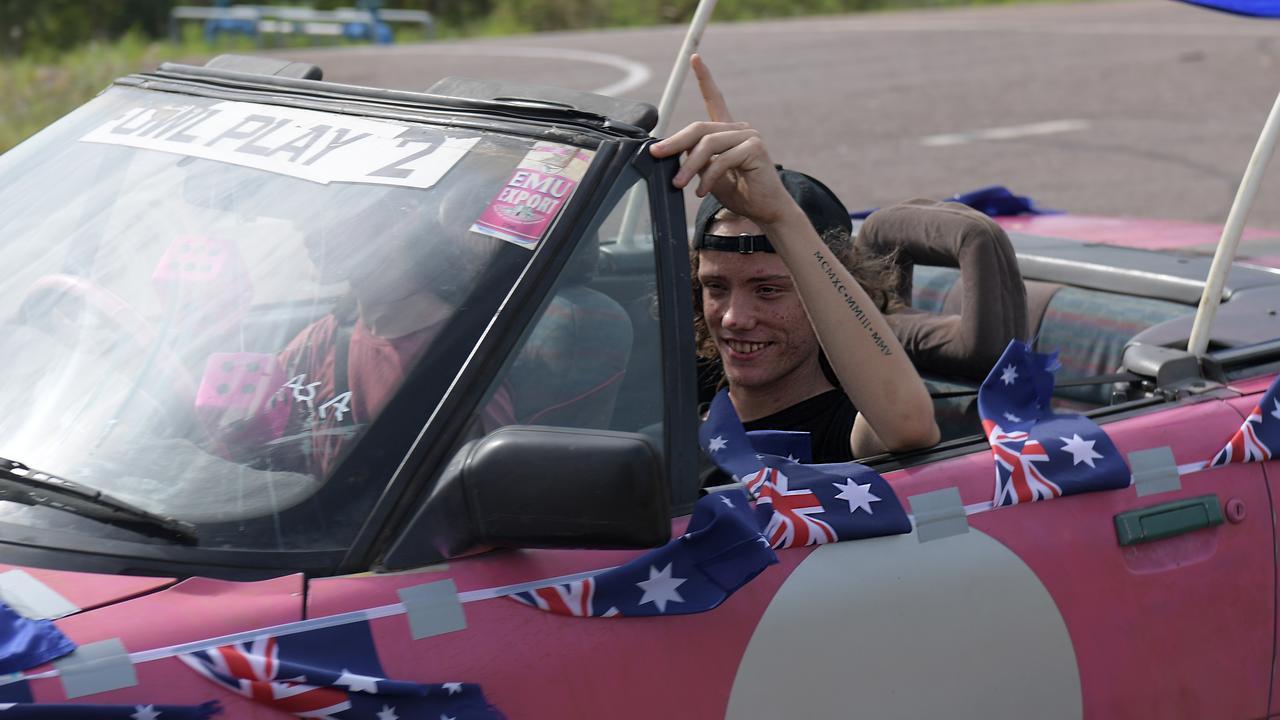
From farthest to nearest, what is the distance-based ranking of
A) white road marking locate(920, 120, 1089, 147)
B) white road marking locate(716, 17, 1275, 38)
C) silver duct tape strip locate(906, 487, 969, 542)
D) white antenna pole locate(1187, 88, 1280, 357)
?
white road marking locate(716, 17, 1275, 38)
white road marking locate(920, 120, 1089, 147)
white antenna pole locate(1187, 88, 1280, 357)
silver duct tape strip locate(906, 487, 969, 542)

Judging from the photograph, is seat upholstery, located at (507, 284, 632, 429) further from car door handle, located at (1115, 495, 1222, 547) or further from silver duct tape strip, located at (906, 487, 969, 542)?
car door handle, located at (1115, 495, 1222, 547)

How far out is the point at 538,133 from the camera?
2047 millimetres

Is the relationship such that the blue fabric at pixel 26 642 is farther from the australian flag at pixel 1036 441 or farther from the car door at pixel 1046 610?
the australian flag at pixel 1036 441

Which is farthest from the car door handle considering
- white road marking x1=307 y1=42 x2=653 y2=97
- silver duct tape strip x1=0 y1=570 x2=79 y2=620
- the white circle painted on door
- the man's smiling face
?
white road marking x1=307 y1=42 x2=653 y2=97

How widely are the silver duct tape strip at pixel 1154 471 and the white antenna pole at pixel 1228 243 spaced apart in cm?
32

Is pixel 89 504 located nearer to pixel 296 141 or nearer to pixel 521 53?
pixel 296 141

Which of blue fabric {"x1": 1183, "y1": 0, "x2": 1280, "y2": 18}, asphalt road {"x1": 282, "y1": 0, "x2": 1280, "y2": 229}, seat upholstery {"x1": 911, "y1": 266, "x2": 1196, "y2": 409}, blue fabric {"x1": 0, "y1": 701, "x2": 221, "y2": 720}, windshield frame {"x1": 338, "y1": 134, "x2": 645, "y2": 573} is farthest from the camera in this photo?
asphalt road {"x1": 282, "y1": 0, "x2": 1280, "y2": 229}

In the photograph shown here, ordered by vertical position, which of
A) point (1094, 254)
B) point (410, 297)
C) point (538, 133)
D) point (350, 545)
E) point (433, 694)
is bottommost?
point (1094, 254)

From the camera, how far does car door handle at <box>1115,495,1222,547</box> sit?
2301 mm

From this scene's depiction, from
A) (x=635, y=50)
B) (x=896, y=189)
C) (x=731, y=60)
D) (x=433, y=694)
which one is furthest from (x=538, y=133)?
(x=635, y=50)

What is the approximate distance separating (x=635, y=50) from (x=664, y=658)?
59.4 feet

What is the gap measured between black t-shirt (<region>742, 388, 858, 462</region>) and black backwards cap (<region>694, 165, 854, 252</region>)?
31cm

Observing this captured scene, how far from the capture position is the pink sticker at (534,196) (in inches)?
76.4

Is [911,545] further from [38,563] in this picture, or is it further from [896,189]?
[896,189]
